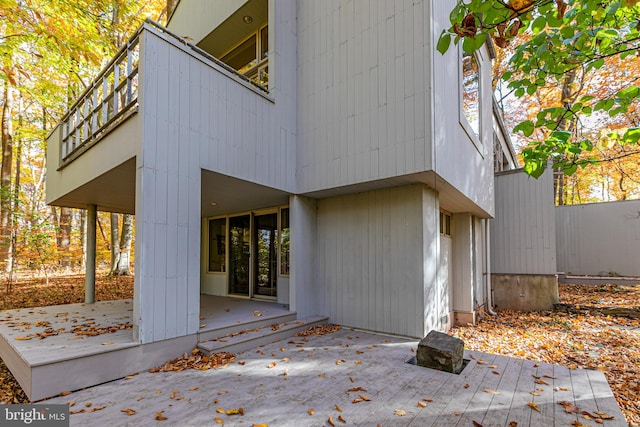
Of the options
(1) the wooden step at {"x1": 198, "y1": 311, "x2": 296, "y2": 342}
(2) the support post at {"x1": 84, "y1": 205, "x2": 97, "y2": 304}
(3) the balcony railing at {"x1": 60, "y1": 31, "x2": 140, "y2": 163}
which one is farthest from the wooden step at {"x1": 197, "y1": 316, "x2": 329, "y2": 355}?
(2) the support post at {"x1": 84, "y1": 205, "x2": 97, "y2": 304}

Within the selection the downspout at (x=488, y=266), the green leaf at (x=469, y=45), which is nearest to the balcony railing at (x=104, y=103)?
the green leaf at (x=469, y=45)

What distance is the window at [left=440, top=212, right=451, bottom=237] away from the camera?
21.3 feet

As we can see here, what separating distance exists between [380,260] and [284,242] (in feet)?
7.51

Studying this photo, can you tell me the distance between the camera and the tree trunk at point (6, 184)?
937 centimetres

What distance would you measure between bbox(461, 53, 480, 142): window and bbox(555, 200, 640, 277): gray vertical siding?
297 inches

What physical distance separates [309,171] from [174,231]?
2457 mm

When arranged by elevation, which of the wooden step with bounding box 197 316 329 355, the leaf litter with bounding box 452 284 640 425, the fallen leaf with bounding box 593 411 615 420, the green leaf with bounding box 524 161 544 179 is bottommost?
the leaf litter with bounding box 452 284 640 425

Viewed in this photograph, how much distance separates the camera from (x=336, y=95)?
17.2ft

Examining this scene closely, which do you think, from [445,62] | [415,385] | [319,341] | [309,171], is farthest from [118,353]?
[445,62]

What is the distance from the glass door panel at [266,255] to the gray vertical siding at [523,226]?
6013 mm

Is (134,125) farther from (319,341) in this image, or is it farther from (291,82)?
(319,341)

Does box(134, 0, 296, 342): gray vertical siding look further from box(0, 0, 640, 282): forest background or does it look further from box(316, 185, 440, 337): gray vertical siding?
box(0, 0, 640, 282): forest background

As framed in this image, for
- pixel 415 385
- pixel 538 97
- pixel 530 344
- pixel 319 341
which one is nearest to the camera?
pixel 415 385

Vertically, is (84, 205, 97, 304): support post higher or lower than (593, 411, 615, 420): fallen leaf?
higher
